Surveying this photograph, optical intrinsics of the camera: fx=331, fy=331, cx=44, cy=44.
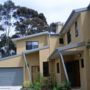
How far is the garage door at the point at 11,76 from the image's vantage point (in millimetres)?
41594

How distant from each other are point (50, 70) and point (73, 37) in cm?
791

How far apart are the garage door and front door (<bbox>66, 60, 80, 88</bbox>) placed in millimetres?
9382

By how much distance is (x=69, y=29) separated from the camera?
3491 centimetres

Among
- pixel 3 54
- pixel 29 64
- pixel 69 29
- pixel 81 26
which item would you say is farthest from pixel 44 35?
pixel 3 54

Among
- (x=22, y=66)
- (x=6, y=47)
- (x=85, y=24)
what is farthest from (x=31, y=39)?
(x=6, y=47)

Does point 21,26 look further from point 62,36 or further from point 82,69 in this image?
point 82,69

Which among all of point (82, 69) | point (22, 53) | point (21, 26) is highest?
point (21, 26)

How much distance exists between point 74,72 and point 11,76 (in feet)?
35.8

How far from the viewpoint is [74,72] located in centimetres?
3378

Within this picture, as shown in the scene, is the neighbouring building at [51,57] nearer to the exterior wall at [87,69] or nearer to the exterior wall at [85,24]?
the exterior wall at [85,24]

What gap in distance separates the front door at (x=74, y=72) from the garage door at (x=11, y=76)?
9382 mm

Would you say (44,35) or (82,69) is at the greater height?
(44,35)

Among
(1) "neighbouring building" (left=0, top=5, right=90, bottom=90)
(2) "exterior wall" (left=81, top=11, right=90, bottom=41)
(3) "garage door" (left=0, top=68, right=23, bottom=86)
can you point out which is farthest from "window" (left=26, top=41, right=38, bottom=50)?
(2) "exterior wall" (left=81, top=11, right=90, bottom=41)

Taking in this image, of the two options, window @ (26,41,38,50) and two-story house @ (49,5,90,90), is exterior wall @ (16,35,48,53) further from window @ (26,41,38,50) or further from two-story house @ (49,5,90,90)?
two-story house @ (49,5,90,90)
